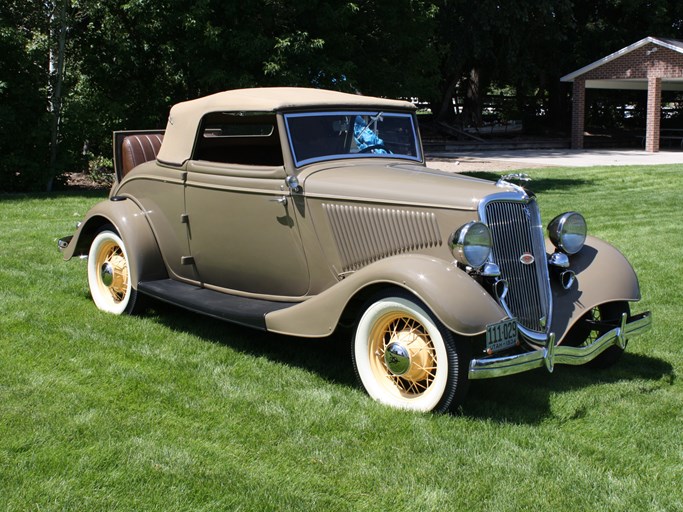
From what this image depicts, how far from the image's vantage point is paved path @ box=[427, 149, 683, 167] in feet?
70.8

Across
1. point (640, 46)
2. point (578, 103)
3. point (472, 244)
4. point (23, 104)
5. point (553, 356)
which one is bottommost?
point (553, 356)

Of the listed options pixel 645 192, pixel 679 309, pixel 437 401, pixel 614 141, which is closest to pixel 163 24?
pixel 645 192

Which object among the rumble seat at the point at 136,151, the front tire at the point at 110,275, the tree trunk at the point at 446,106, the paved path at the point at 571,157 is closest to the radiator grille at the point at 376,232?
the front tire at the point at 110,275

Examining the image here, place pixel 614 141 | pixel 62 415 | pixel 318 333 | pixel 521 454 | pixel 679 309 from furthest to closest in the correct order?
pixel 614 141
pixel 679 309
pixel 318 333
pixel 62 415
pixel 521 454

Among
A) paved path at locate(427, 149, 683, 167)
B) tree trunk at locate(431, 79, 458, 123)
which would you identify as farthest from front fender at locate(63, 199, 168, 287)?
tree trunk at locate(431, 79, 458, 123)

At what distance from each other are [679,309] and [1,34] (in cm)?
1203

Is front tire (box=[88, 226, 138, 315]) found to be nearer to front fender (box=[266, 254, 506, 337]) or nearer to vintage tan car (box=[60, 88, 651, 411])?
vintage tan car (box=[60, 88, 651, 411])

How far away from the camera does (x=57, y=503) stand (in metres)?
3.23

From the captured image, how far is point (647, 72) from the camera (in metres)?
26.2

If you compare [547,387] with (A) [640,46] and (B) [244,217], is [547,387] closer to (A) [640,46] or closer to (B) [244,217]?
(B) [244,217]

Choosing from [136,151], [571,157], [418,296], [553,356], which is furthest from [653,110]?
[418,296]

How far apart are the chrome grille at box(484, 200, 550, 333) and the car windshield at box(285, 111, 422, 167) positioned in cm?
131

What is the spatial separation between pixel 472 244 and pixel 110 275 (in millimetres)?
3220

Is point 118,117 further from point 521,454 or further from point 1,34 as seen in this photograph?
point 521,454
